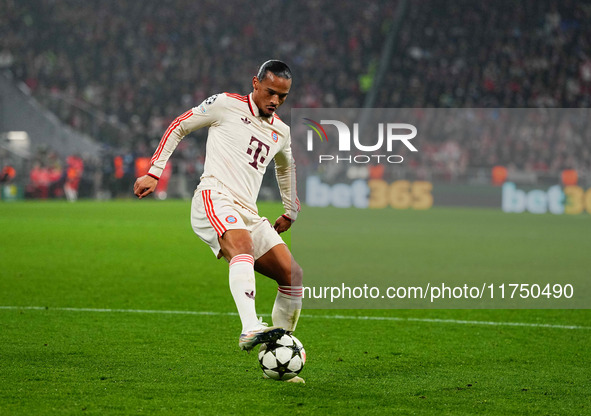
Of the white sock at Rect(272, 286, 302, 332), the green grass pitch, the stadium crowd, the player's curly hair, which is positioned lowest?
the green grass pitch

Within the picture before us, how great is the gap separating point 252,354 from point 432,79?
1014 inches

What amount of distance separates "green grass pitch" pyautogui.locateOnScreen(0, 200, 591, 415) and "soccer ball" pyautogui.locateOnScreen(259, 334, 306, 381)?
0.31ft

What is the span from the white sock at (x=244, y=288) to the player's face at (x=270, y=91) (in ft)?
3.17

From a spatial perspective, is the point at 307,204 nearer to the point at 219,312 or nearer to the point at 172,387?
the point at 219,312

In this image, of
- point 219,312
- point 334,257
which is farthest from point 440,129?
point 219,312

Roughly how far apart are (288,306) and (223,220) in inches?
28.1

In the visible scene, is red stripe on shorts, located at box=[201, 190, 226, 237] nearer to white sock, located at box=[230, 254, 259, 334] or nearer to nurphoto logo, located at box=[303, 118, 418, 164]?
white sock, located at box=[230, 254, 259, 334]

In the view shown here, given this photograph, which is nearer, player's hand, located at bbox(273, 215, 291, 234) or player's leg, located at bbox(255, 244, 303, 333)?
player's leg, located at bbox(255, 244, 303, 333)

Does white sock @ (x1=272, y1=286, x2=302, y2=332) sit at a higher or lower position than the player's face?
lower

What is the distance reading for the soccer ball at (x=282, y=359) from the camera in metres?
5.06

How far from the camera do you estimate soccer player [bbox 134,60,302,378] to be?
546cm

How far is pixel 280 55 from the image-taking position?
34.2 meters

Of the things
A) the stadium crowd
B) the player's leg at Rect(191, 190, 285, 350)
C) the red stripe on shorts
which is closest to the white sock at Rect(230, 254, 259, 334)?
the player's leg at Rect(191, 190, 285, 350)

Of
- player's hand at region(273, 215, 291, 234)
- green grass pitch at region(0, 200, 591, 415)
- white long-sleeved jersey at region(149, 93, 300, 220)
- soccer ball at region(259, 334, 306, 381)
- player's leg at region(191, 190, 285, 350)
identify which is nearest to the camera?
green grass pitch at region(0, 200, 591, 415)
